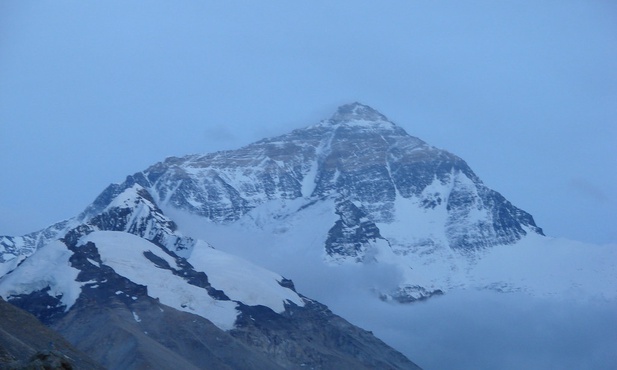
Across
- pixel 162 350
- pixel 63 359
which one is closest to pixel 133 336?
pixel 162 350

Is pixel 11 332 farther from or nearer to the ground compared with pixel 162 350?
nearer to the ground

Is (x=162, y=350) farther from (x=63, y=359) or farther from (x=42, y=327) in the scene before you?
(x=63, y=359)

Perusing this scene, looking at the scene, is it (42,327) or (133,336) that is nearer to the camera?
(42,327)

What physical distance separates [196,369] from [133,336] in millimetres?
11338

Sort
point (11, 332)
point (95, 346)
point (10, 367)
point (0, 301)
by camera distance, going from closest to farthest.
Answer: point (10, 367), point (11, 332), point (0, 301), point (95, 346)

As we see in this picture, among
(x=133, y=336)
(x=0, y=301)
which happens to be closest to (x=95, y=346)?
(x=133, y=336)

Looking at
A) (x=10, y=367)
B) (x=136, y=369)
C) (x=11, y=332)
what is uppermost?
(x=136, y=369)

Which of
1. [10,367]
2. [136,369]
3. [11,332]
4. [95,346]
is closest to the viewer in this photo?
[10,367]

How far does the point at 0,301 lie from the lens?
155 metres

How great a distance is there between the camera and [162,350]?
199875 mm

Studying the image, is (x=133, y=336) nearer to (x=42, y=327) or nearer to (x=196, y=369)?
(x=196, y=369)

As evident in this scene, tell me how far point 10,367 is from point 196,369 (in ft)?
430

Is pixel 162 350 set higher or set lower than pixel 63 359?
higher

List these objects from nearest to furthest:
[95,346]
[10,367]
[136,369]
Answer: [10,367] → [136,369] → [95,346]
